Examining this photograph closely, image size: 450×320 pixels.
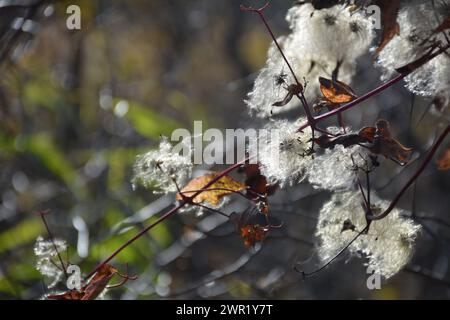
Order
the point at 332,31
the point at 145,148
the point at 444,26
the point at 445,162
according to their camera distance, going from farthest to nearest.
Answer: the point at 145,148, the point at 332,31, the point at 445,162, the point at 444,26

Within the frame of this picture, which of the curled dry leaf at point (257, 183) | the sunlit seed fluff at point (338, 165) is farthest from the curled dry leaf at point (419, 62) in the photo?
the curled dry leaf at point (257, 183)

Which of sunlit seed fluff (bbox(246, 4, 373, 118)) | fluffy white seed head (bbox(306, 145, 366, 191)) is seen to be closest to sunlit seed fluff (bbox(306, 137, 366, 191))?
fluffy white seed head (bbox(306, 145, 366, 191))

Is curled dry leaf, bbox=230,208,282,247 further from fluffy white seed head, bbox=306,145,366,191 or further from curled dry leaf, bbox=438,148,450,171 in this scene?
curled dry leaf, bbox=438,148,450,171

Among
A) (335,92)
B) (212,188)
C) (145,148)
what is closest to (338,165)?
(335,92)

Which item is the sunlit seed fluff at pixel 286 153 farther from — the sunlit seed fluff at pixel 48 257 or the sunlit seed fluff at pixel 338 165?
the sunlit seed fluff at pixel 48 257

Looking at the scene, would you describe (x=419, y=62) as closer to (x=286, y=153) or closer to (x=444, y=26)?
(x=444, y=26)

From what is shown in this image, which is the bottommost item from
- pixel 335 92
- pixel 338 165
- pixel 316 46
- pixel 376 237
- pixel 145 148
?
pixel 376 237
